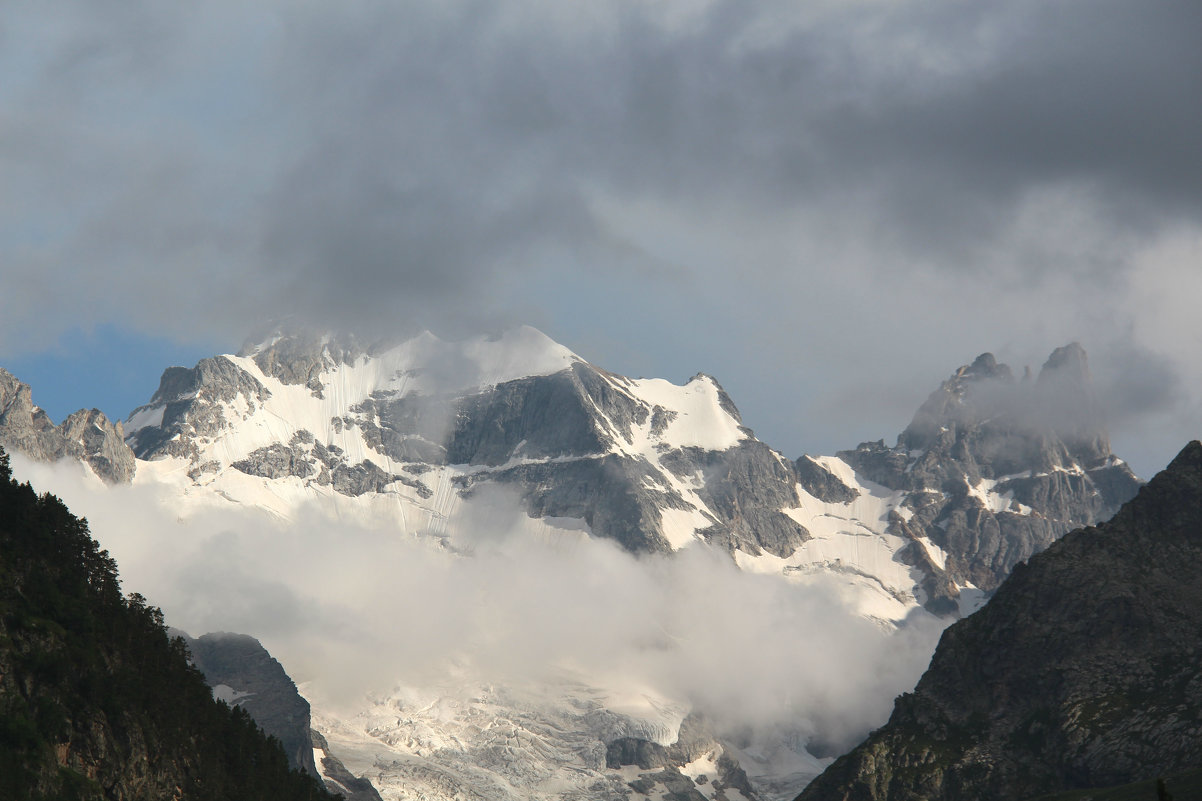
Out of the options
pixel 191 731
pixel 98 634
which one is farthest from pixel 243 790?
Result: pixel 98 634

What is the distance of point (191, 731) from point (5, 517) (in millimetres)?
35721

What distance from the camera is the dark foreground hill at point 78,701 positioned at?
154 meters

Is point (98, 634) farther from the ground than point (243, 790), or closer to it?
farther from the ground

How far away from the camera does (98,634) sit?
616 feet

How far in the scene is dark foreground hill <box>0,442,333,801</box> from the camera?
506ft

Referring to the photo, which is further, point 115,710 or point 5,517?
point 5,517

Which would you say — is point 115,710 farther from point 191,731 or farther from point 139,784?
point 191,731

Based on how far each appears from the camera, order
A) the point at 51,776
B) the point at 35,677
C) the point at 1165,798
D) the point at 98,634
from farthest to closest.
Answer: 1. the point at 98,634
2. the point at 35,677
3. the point at 51,776
4. the point at 1165,798

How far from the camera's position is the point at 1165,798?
267 feet

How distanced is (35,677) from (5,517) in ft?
124

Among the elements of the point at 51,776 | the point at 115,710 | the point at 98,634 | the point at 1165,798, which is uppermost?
the point at 98,634

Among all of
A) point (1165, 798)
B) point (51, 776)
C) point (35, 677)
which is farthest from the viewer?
point (35, 677)

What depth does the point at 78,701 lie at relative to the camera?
168875 millimetres

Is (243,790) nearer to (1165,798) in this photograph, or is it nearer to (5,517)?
(5,517)
